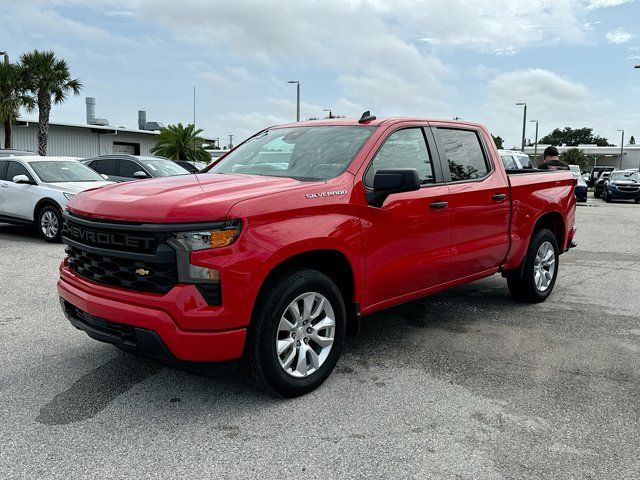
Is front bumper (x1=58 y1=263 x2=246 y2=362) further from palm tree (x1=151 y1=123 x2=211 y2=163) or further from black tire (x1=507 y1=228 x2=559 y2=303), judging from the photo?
palm tree (x1=151 y1=123 x2=211 y2=163)

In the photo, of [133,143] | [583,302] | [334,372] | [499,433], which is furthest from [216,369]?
[133,143]

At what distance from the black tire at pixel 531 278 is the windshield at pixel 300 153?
245cm

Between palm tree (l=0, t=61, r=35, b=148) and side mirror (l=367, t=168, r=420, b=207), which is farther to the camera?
palm tree (l=0, t=61, r=35, b=148)

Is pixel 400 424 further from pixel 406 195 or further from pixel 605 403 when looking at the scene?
pixel 406 195

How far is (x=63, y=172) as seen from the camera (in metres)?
11.2

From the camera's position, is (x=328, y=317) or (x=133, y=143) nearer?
(x=328, y=317)

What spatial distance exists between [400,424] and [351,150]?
76.1 inches

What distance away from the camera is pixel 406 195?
429 cm

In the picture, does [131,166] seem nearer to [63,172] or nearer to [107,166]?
[107,166]

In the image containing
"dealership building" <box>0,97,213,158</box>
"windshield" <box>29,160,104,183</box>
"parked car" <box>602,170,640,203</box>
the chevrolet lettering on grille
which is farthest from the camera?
"dealership building" <box>0,97,213,158</box>

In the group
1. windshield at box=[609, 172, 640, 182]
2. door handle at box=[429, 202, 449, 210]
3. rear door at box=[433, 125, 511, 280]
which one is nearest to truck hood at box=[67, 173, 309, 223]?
door handle at box=[429, 202, 449, 210]

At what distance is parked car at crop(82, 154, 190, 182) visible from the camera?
13781mm

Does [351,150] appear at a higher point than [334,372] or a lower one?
higher

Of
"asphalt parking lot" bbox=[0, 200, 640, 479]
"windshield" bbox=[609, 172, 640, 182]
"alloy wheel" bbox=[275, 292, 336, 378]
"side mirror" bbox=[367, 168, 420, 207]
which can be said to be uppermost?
"windshield" bbox=[609, 172, 640, 182]
